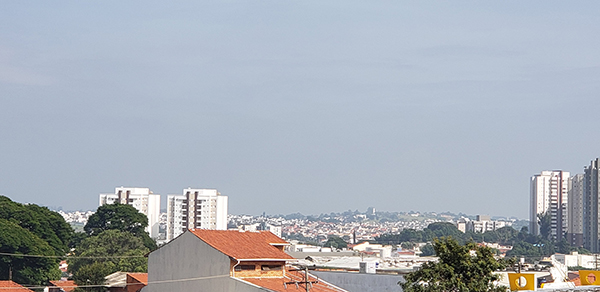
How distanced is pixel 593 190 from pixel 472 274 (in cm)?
17375

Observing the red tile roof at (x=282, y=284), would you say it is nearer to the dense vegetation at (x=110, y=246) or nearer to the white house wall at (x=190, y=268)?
the white house wall at (x=190, y=268)

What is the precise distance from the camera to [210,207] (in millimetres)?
199625

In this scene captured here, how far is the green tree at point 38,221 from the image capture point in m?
63.9

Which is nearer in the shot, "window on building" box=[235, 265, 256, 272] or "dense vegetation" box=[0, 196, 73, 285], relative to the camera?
"window on building" box=[235, 265, 256, 272]

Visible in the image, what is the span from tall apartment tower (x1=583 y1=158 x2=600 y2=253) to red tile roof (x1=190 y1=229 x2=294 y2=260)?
528ft

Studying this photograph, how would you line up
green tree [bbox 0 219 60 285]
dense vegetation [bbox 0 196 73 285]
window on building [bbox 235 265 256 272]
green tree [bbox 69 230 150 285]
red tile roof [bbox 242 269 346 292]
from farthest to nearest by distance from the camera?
green tree [bbox 69 230 150 285]
dense vegetation [bbox 0 196 73 285]
green tree [bbox 0 219 60 285]
window on building [bbox 235 265 256 272]
red tile roof [bbox 242 269 346 292]

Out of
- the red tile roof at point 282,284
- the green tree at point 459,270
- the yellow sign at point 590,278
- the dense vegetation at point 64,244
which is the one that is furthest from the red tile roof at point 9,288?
the yellow sign at point 590,278

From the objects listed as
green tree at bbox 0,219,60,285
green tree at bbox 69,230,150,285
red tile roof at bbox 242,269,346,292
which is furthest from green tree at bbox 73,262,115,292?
red tile roof at bbox 242,269,346,292

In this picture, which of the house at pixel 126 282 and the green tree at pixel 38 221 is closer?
the house at pixel 126 282

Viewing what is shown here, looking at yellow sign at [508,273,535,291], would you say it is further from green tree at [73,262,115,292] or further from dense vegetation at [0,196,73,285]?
dense vegetation at [0,196,73,285]

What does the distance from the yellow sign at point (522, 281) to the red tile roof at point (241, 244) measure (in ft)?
35.0

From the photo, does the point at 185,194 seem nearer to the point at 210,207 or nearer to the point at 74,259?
the point at 210,207

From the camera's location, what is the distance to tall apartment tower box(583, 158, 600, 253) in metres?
186

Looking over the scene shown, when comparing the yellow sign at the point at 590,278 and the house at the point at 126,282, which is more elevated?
the yellow sign at the point at 590,278
